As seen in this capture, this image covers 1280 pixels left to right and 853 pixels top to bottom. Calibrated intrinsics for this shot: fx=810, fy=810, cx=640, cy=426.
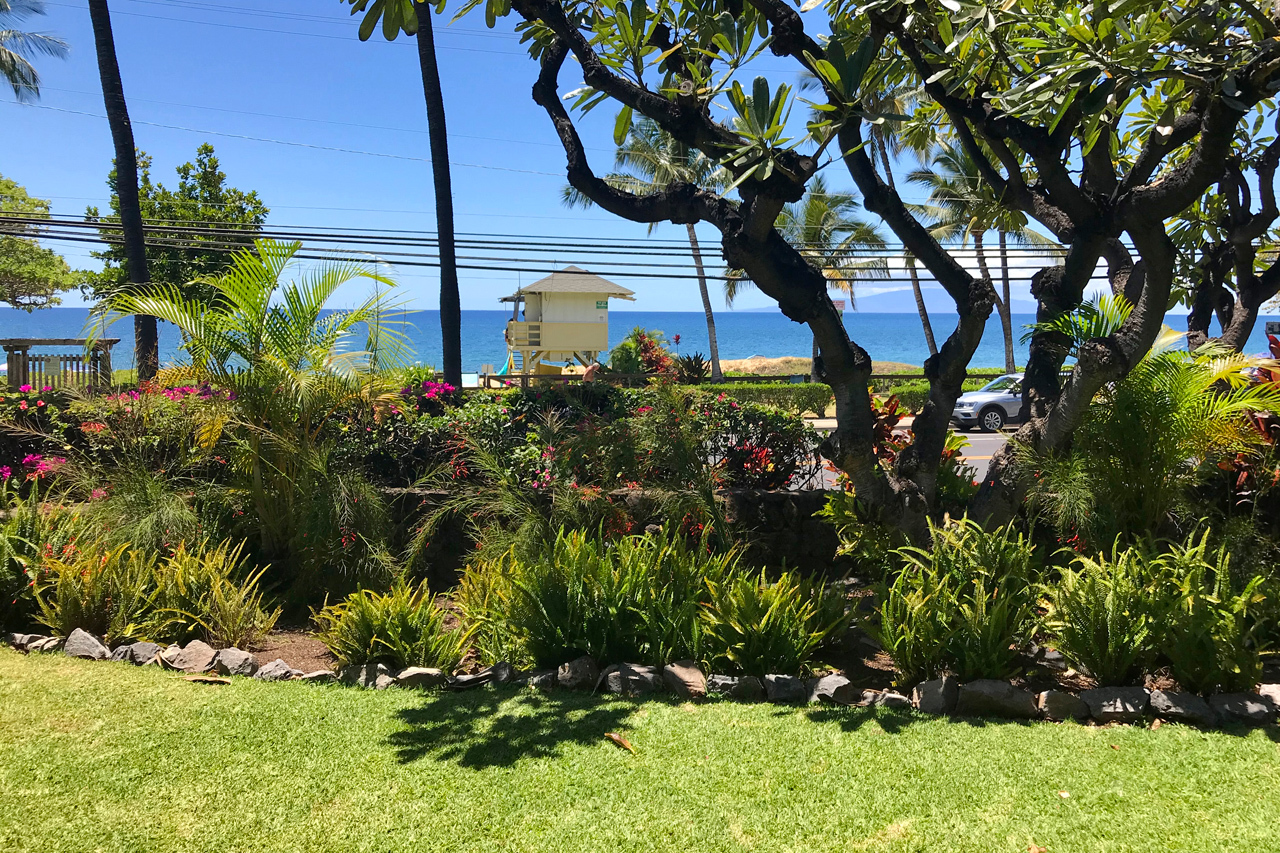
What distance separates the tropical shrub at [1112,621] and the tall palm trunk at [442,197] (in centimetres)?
1027

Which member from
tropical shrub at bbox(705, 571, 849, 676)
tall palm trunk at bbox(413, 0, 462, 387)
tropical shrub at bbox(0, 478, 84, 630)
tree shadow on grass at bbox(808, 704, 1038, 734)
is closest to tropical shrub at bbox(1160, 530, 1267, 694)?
tree shadow on grass at bbox(808, 704, 1038, 734)

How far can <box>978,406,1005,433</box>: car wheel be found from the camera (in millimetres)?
21516

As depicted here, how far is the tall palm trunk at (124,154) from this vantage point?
43.8 feet

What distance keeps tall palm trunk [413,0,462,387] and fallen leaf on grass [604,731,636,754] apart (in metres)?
9.75

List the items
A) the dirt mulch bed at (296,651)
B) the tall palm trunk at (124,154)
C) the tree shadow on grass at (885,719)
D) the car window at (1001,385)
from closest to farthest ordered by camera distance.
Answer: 1. the tree shadow on grass at (885,719)
2. the dirt mulch bed at (296,651)
3. the tall palm trunk at (124,154)
4. the car window at (1001,385)

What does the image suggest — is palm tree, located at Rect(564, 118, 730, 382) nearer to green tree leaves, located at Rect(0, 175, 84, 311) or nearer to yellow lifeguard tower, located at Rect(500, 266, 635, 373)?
yellow lifeguard tower, located at Rect(500, 266, 635, 373)

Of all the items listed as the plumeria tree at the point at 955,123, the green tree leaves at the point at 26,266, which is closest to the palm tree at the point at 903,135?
the plumeria tree at the point at 955,123

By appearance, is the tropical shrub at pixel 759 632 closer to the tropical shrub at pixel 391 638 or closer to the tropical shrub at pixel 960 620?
the tropical shrub at pixel 960 620

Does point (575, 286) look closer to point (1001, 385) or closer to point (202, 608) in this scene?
point (1001, 385)

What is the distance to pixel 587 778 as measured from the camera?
3.65 m

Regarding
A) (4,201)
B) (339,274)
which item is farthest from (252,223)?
(339,274)

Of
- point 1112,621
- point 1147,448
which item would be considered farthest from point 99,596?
point 1147,448

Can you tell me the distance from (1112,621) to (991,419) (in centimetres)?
1839

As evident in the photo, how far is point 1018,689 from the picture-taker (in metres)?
4.43
